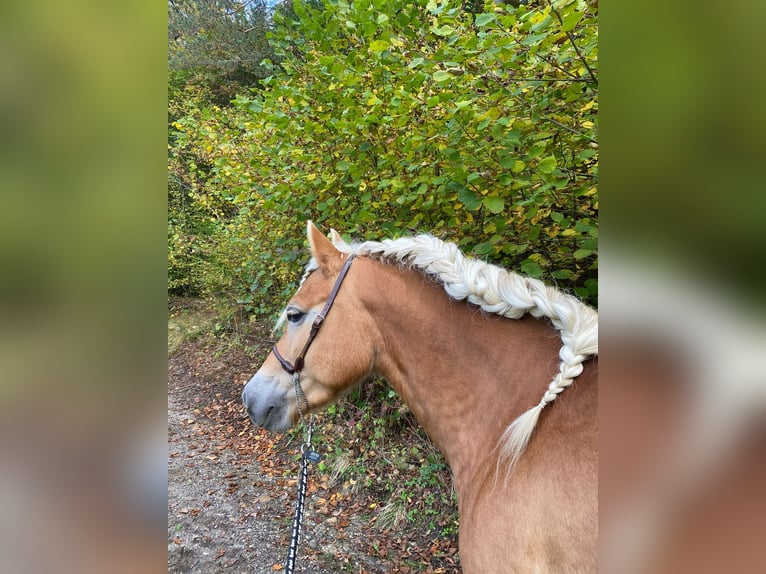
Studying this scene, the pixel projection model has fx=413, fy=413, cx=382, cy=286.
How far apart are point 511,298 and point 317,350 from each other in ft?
3.04

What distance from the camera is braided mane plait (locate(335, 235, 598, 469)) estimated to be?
55.3 inches

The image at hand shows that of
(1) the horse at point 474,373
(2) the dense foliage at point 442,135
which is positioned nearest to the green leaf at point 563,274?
(2) the dense foliage at point 442,135

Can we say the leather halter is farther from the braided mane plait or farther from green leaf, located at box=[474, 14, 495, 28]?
green leaf, located at box=[474, 14, 495, 28]

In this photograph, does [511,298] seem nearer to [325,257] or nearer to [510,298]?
[510,298]

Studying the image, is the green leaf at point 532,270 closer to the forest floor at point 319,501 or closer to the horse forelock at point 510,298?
the horse forelock at point 510,298

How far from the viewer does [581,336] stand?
1.39 metres

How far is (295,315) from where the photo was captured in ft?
6.73

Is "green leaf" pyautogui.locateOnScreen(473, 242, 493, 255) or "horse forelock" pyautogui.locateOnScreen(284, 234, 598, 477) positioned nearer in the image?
"horse forelock" pyautogui.locateOnScreen(284, 234, 598, 477)

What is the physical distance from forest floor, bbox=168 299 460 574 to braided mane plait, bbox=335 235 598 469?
255 cm

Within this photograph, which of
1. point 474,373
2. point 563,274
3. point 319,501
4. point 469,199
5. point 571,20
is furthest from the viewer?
point 319,501

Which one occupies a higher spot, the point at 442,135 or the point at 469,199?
the point at 442,135

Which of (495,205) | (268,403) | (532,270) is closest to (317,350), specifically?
(268,403)

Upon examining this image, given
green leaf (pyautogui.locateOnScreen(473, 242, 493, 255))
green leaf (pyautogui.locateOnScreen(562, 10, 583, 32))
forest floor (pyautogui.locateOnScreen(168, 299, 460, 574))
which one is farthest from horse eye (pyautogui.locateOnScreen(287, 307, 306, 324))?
forest floor (pyautogui.locateOnScreen(168, 299, 460, 574))

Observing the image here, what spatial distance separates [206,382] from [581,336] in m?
7.33
